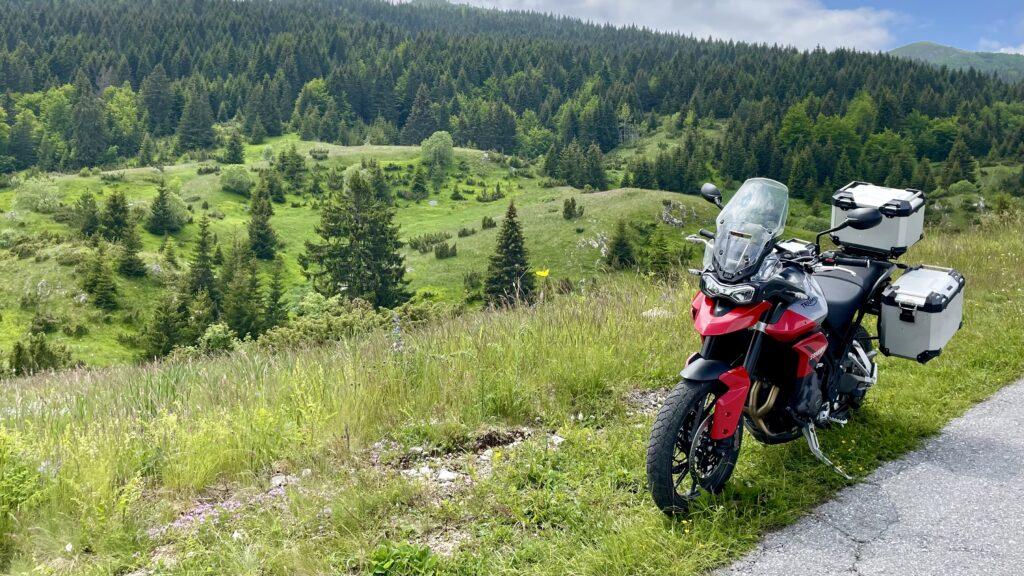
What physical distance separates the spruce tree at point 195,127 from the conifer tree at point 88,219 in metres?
69.0

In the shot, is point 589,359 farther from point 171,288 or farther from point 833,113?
point 833,113

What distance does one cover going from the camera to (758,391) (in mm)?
4785

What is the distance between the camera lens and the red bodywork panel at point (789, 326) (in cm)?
441

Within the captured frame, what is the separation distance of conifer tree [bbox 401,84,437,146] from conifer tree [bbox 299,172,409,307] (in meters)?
99.7

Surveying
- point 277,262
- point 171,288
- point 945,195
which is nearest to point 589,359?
point 171,288

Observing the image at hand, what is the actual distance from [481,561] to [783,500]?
2139 millimetres

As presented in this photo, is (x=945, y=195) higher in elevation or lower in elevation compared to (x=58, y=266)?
higher

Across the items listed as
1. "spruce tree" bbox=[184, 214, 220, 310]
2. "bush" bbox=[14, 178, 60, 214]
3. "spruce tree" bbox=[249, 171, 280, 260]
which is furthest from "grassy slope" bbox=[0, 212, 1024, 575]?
"bush" bbox=[14, 178, 60, 214]

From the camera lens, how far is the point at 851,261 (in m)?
5.94

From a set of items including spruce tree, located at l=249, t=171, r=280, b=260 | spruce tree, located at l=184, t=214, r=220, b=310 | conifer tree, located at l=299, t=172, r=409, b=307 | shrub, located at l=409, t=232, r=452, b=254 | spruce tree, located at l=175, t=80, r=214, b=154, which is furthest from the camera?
spruce tree, located at l=175, t=80, r=214, b=154

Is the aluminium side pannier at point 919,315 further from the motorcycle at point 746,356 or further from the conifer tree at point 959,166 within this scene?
the conifer tree at point 959,166

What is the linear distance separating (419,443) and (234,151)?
15667cm

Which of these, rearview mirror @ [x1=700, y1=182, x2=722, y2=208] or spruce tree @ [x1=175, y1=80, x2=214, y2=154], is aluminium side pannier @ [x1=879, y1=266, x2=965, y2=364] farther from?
spruce tree @ [x1=175, y1=80, x2=214, y2=154]

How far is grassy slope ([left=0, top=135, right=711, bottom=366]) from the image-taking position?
6856 cm
